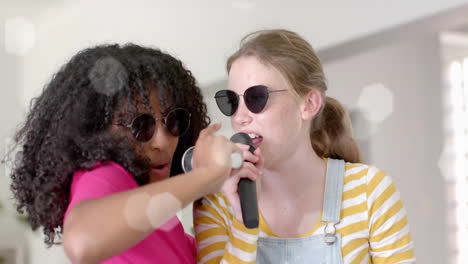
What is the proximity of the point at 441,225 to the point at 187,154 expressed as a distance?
2298mm

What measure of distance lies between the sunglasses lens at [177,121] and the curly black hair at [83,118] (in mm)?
12

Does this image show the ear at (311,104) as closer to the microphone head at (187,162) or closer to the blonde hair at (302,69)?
the blonde hair at (302,69)

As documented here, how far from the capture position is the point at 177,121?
0.84 metres

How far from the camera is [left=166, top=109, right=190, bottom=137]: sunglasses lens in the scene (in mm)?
825

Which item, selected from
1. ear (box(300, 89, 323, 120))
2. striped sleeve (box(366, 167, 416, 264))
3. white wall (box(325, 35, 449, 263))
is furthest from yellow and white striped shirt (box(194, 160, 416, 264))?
white wall (box(325, 35, 449, 263))

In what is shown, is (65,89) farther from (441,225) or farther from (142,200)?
(441,225)

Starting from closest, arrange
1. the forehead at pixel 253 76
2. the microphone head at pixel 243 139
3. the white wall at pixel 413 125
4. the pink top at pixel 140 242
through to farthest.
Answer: the pink top at pixel 140 242, the microphone head at pixel 243 139, the forehead at pixel 253 76, the white wall at pixel 413 125

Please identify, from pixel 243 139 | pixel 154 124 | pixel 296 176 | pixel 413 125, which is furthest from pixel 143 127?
pixel 413 125

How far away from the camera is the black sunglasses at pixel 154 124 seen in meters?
0.78

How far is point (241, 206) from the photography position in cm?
78

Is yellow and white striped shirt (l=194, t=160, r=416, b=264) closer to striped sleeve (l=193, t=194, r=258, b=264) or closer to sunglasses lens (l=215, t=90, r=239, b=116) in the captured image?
striped sleeve (l=193, t=194, r=258, b=264)

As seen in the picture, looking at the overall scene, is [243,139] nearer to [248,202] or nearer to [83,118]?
[248,202]

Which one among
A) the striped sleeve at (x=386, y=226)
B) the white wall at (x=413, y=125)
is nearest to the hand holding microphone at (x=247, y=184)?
the striped sleeve at (x=386, y=226)

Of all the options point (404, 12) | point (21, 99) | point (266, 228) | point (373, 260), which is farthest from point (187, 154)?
point (21, 99)
